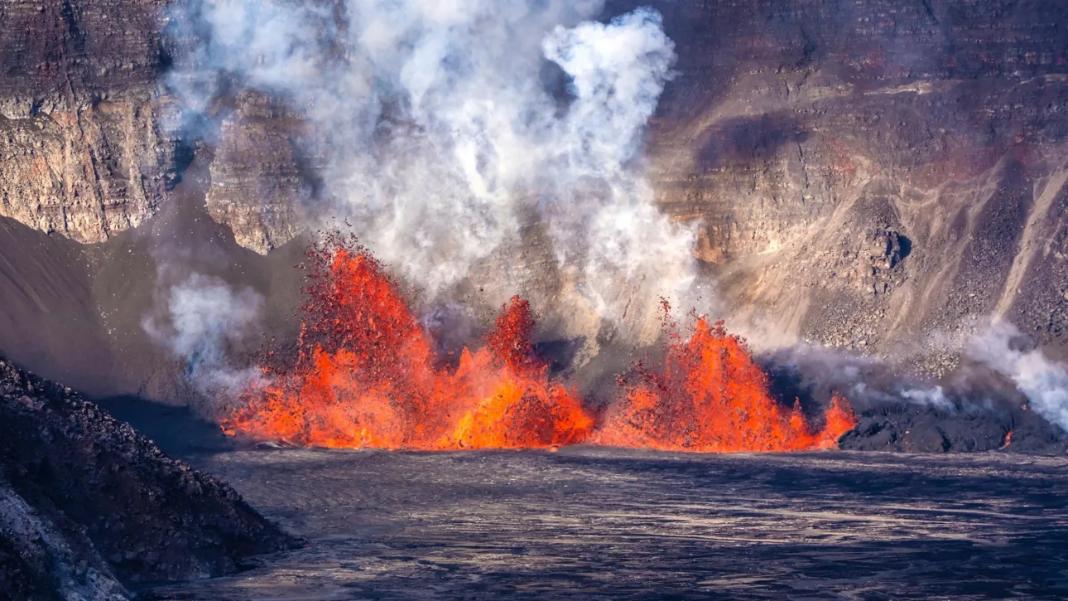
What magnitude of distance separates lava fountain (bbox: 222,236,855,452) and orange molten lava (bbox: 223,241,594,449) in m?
0.06

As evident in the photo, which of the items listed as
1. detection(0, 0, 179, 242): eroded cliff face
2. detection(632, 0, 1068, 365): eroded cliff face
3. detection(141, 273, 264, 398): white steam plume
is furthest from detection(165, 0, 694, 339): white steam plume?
detection(141, 273, 264, 398): white steam plume

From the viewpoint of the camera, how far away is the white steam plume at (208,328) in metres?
67.6

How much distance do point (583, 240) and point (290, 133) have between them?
51.1ft

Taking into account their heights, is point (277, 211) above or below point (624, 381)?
above

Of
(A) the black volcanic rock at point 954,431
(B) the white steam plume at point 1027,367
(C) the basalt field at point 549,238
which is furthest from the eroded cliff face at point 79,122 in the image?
(B) the white steam plume at point 1027,367

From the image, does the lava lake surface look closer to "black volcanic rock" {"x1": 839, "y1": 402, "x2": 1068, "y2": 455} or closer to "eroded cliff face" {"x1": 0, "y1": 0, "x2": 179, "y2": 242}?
"black volcanic rock" {"x1": 839, "y1": 402, "x2": 1068, "y2": 455}

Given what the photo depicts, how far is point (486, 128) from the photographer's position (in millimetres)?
71812

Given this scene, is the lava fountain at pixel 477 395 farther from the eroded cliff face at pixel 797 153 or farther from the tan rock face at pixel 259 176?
the tan rock face at pixel 259 176

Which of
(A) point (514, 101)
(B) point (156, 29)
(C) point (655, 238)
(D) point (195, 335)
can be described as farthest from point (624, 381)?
(B) point (156, 29)

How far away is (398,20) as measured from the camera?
73.1 metres

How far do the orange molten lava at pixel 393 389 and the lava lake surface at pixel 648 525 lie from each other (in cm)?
348

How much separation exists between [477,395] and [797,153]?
19426 mm

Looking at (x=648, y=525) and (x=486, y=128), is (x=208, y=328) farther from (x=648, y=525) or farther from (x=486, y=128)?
(x=648, y=525)

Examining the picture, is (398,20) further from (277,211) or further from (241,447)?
(241,447)
